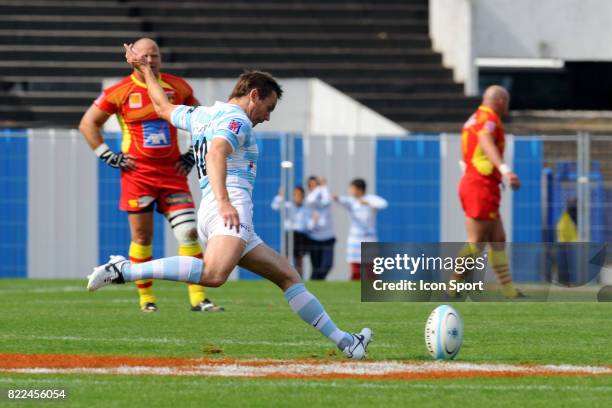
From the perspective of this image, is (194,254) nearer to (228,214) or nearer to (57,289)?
(228,214)

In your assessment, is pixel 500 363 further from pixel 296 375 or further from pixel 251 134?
pixel 251 134

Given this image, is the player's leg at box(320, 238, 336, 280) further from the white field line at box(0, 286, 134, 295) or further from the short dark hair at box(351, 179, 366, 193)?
the white field line at box(0, 286, 134, 295)

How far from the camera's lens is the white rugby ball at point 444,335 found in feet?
29.2

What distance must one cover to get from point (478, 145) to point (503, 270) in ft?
4.07

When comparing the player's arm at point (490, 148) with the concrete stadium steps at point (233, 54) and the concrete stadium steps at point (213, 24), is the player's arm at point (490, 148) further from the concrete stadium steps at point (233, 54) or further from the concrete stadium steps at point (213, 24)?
the concrete stadium steps at point (213, 24)

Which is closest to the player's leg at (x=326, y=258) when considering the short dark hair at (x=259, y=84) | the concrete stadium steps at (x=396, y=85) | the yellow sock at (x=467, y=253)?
the concrete stadium steps at (x=396, y=85)

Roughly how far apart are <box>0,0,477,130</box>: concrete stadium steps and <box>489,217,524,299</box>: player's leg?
479 inches

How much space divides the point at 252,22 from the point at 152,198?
17.7 meters

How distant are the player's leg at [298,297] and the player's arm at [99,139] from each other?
159 inches

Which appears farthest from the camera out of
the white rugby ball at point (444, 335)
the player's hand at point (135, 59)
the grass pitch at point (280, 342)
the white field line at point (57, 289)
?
the white field line at point (57, 289)

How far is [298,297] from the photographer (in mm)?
9031

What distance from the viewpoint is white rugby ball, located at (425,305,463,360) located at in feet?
29.2

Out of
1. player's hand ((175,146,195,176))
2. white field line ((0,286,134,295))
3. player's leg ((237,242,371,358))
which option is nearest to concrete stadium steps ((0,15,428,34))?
white field line ((0,286,134,295))

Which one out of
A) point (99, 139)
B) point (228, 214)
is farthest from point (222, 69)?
point (228, 214)
